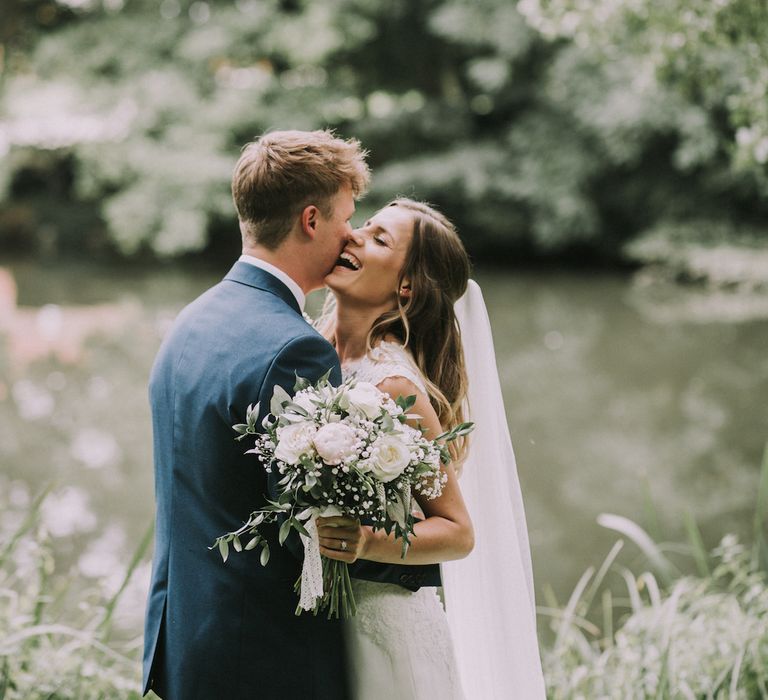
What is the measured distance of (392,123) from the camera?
63.0ft

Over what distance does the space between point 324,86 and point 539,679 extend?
17791 mm

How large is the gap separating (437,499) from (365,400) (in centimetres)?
40

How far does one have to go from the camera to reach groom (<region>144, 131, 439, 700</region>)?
6.25 ft

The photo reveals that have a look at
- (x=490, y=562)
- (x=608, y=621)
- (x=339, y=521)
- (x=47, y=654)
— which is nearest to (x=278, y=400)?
(x=339, y=521)

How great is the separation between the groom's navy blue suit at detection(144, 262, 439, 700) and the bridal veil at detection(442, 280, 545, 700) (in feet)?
2.13

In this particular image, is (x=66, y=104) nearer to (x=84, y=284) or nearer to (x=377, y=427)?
(x=84, y=284)

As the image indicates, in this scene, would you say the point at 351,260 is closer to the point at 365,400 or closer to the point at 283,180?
the point at 283,180

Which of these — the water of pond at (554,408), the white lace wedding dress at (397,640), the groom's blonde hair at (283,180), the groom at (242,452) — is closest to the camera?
the groom at (242,452)

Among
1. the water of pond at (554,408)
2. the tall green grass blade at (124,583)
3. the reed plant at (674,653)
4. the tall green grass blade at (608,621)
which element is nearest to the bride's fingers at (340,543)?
the tall green grass blade at (124,583)

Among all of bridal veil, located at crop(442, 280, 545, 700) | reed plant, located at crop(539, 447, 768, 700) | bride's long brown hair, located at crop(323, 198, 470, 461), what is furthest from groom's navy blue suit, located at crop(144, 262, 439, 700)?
reed plant, located at crop(539, 447, 768, 700)

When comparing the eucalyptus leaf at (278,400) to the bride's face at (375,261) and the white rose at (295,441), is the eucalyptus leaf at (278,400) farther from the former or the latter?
the bride's face at (375,261)

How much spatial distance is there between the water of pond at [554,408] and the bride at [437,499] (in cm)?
113

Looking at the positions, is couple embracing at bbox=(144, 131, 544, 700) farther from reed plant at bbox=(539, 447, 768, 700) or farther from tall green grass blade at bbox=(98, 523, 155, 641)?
tall green grass blade at bbox=(98, 523, 155, 641)

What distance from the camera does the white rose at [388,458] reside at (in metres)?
1.73
